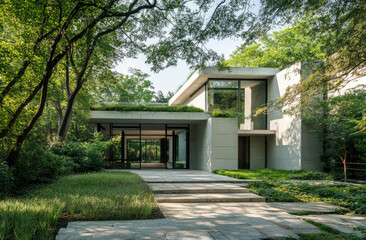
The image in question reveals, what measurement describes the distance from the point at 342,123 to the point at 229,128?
5344 mm

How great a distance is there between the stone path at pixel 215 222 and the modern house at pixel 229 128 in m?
6.74

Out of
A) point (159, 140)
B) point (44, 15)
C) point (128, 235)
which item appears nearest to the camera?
Answer: point (128, 235)

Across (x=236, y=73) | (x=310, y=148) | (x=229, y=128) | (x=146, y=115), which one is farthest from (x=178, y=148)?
(x=310, y=148)

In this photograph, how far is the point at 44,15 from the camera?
677 centimetres

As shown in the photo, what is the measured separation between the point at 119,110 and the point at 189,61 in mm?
7667

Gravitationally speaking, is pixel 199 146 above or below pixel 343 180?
above

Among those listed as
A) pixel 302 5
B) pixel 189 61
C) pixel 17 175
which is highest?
pixel 302 5

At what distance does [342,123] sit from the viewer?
11055 mm

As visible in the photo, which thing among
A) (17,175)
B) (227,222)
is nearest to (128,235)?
(227,222)

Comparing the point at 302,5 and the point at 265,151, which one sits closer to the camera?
the point at 302,5

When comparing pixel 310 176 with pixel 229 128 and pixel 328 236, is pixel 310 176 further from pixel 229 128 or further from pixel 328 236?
pixel 328 236

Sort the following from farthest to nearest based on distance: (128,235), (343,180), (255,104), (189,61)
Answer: (255,104) → (343,180) → (189,61) → (128,235)

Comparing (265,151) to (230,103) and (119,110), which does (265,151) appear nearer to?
(230,103)

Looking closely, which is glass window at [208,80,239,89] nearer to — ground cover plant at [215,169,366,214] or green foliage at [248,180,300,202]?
ground cover plant at [215,169,366,214]
